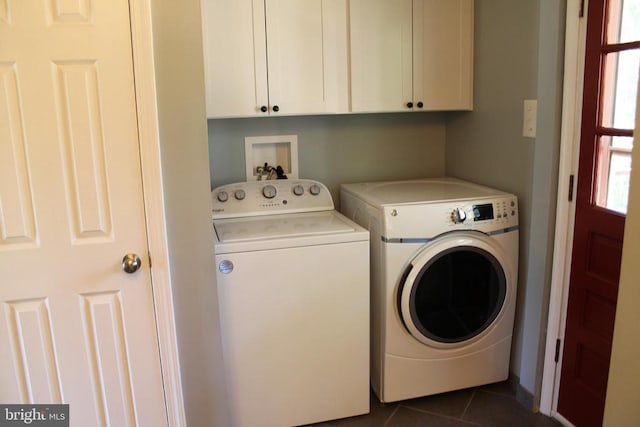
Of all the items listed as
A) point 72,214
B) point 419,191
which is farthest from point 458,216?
point 72,214

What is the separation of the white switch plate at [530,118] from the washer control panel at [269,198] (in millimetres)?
1004

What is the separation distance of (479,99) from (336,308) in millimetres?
1322

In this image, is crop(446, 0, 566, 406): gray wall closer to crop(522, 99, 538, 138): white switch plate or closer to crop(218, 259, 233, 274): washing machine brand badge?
crop(522, 99, 538, 138): white switch plate

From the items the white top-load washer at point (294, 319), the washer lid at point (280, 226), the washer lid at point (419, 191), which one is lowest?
the white top-load washer at point (294, 319)

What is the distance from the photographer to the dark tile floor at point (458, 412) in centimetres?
239

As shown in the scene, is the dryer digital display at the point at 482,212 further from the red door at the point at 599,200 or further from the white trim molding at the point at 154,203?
the white trim molding at the point at 154,203

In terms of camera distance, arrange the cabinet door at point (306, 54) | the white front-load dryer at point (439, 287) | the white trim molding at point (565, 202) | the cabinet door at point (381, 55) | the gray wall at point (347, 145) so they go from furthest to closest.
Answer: the gray wall at point (347, 145)
the cabinet door at point (381, 55)
the cabinet door at point (306, 54)
the white front-load dryer at point (439, 287)
the white trim molding at point (565, 202)

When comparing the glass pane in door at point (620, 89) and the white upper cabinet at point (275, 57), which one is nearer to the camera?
the glass pane in door at point (620, 89)

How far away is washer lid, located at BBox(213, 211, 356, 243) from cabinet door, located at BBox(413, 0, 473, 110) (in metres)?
0.81

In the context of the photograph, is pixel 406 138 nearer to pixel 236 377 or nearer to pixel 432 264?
pixel 432 264

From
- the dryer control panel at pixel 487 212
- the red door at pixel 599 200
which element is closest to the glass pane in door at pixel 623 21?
the red door at pixel 599 200

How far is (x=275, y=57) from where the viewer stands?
2.49 meters

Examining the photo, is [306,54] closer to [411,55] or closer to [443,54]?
[411,55]

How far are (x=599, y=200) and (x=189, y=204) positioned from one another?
157cm
